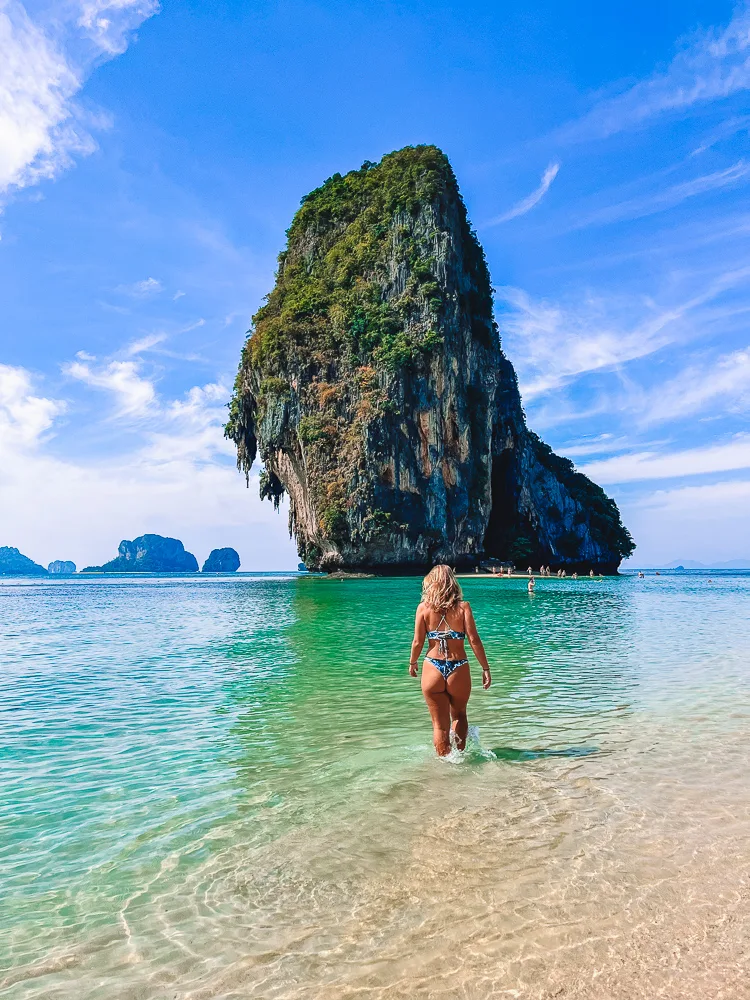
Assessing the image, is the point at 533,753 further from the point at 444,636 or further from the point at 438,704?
the point at 444,636

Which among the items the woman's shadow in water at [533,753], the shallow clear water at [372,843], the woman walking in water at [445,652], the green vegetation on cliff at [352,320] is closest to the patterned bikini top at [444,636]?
the woman walking in water at [445,652]

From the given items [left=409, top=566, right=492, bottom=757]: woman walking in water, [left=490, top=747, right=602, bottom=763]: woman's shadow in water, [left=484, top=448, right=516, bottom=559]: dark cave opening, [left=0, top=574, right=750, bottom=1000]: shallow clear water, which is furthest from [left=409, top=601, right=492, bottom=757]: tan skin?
[left=484, top=448, right=516, bottom=559]: dark cave opening

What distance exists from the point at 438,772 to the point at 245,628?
561 inches

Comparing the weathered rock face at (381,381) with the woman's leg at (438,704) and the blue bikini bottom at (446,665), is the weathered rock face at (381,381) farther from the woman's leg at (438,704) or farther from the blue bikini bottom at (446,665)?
the blue bikini bottom at (446,665)

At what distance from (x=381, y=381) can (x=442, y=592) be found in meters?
50.3

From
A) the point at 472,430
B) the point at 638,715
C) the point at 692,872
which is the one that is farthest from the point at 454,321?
the point at 692,872

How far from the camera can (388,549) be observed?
2125 inches

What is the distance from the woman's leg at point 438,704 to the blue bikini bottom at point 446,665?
3 cm

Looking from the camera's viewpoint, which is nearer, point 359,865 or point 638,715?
point 359,865

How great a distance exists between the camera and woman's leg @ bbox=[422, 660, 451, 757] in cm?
535

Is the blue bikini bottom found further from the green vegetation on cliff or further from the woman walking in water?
the green vegetation on cliff

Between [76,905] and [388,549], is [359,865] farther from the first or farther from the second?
[388,549]

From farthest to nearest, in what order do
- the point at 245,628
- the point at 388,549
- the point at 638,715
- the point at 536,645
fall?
the point at 388,549, the point at 245,628, the point at 536,645, the point at 638,715

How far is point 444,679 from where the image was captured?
534 centimetres
